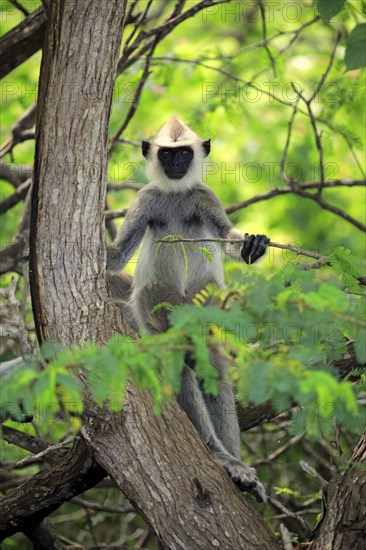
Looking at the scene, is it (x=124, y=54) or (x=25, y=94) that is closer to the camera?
(x=124, y=54)

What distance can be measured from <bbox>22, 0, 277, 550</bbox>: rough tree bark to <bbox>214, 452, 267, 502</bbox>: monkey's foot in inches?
22.2

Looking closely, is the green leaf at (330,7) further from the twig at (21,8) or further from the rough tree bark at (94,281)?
the twig at (21,8)

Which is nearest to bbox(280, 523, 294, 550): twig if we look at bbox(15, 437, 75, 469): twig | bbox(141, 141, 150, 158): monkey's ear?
bbox(15, 437, 75, 469): twig

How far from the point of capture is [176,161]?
588cm

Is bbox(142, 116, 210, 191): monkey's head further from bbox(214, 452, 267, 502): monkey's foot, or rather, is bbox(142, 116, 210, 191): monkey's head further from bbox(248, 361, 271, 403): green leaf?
bbox(248, 361, 271, 403): green leaf

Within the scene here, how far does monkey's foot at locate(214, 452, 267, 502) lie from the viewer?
475 cm

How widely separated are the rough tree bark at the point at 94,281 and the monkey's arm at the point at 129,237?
1279 millimetres

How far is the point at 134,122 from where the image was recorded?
30.6 ft

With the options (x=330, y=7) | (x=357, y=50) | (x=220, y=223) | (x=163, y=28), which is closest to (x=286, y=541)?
(x=220, y=223)

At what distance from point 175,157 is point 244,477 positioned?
232cm

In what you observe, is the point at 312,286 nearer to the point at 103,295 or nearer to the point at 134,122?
the point at 103,295

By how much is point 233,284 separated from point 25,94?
215 inches

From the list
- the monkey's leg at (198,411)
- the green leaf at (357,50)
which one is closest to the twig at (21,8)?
the green leaf at (357,50)

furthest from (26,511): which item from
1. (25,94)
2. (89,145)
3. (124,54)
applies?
(25,94)
